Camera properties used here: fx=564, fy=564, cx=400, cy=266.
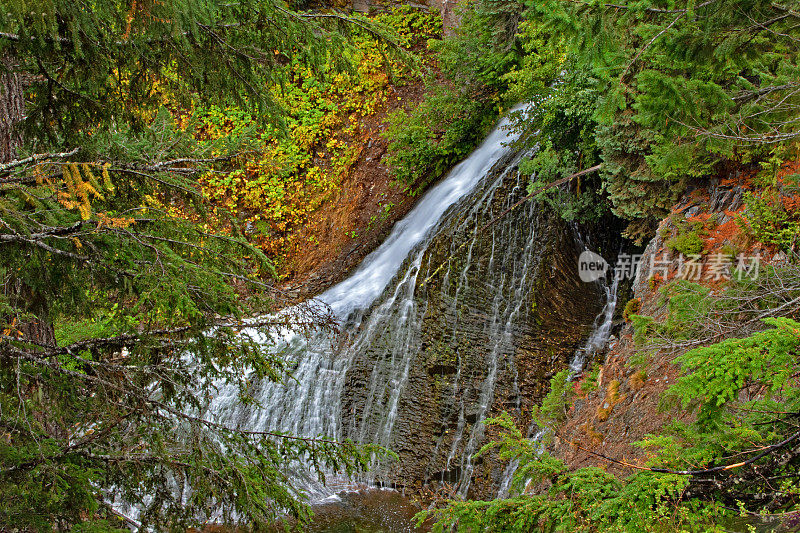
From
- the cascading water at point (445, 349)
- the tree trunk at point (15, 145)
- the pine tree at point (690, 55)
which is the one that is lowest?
the cascading water at point (445, 349)

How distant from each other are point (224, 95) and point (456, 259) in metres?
6.49

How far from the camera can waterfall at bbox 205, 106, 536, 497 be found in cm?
916

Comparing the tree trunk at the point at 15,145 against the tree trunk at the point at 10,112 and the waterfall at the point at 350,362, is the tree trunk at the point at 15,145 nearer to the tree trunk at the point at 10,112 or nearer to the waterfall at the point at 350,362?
the tree trunk at the point at 10,112

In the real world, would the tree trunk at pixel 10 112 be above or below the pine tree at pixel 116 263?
above

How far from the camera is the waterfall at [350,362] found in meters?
9.16

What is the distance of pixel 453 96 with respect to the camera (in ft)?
40.3

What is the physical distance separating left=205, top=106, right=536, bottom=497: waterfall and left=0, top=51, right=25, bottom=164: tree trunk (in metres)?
4.83

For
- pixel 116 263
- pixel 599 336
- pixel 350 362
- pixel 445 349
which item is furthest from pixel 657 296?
pixel 116 263

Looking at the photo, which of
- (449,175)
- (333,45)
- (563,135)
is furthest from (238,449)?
(449,175)

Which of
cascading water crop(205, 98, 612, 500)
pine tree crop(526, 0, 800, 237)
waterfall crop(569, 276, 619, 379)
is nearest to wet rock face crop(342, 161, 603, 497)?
cascading water crop(205, 98, 612, 500)

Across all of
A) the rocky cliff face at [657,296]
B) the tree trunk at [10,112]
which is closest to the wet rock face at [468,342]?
the rocky cliff face at [657,296]

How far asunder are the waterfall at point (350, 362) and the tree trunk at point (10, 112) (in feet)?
15.9

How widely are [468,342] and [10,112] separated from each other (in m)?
7.10

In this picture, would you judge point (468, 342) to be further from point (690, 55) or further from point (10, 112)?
point (10, 112)
